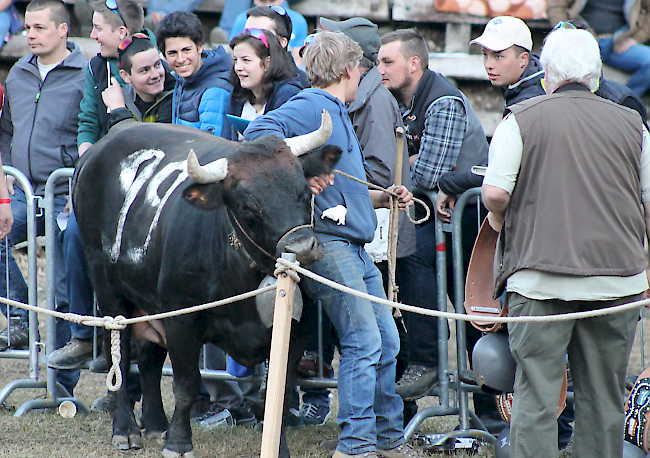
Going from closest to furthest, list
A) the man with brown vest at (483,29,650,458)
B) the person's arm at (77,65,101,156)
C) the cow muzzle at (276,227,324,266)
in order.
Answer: the man with brown vest at (483,29,650,458) → the cow muzzle at (276,227,324,266) → the person's arm at (77,65,101,156)

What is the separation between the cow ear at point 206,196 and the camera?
4027mm

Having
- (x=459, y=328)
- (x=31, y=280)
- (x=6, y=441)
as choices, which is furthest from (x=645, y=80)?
(x=6, y=441)

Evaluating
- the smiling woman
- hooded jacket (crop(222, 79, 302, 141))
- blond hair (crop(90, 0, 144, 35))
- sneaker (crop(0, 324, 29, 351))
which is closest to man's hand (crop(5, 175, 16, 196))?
→ sneaker (crop(0, 324, 29, 351))

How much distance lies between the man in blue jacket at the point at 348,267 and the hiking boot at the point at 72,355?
2.02 meters

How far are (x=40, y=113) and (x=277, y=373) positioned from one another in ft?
12.0

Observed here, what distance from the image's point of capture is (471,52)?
955cm

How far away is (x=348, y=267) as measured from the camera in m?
4.09

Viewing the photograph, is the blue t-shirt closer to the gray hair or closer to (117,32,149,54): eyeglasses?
(117,32,149,54): eyeglasses

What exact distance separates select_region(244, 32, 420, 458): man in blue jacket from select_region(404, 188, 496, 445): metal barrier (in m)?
0.68

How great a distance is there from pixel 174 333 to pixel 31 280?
1.59m

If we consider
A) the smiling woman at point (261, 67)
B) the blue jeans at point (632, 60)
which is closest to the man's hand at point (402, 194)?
the smiling woman at point (261, 67)

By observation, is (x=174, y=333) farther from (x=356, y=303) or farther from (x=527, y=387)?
(x=527, y=387)

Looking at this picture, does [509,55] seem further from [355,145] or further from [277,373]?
[277,373]

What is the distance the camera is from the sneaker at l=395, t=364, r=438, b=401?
4.97 m
